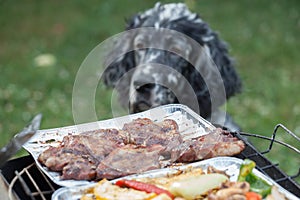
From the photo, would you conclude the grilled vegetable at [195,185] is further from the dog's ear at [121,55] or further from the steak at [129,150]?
the dog's ear at [121,55]

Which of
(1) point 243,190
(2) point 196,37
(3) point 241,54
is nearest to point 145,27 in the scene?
(2) point 196,37

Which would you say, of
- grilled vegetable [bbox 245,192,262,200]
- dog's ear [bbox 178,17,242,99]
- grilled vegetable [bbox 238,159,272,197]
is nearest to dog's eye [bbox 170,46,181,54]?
dog's ear [bbox 178,17,242,99]

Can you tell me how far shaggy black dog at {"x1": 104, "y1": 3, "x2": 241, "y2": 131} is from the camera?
13.2ft

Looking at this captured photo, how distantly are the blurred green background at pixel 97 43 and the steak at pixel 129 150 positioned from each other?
2.52 metres

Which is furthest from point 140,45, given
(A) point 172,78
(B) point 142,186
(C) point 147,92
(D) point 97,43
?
(D) point 97,43

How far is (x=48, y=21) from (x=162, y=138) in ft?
19.4

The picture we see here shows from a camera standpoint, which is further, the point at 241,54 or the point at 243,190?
the point at 241,54

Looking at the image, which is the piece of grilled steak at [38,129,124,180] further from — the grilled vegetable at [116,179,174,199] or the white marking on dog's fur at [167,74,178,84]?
the white marking on dog's fur at [167,74,178,84]

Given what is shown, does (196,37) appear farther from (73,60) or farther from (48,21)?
(48,21)

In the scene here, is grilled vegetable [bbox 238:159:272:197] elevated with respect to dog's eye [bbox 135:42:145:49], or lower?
lower

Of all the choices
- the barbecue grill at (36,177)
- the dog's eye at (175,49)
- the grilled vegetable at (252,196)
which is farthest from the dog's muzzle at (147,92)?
the grilled vegetable at (252,196)

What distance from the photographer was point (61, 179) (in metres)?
2.24

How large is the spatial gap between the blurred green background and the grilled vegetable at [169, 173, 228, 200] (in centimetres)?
283

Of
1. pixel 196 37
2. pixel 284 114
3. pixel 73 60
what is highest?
pixel 196 37
